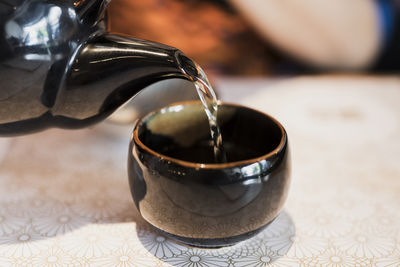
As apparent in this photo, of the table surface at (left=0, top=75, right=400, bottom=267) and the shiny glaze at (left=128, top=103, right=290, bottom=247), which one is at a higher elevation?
the shiny glaze at (left=128, top=103, right=290, bottom=247)

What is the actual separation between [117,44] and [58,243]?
9.3 inches

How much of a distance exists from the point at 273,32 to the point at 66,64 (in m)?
0.80

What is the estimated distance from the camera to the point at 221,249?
1.55 feet

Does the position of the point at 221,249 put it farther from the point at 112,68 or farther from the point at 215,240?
the point at 112,68

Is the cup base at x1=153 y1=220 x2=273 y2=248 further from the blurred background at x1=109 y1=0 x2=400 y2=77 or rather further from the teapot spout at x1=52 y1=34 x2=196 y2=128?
the blurred background at x1=109 y1=0 x2=400 y2=77

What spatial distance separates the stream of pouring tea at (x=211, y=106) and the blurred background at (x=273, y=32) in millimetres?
633

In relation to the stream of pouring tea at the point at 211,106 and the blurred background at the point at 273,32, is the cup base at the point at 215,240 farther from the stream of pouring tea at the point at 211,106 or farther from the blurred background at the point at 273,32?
the blurred background at the point at 273,32

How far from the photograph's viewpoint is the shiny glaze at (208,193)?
1.31 ft

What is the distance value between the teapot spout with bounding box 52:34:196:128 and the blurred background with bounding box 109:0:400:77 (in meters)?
0.64

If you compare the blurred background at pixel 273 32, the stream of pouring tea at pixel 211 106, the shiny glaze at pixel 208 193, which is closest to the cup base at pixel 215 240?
the shiny glaze at pixel 208 193

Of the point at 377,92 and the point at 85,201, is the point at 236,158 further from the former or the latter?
the point at 377,92

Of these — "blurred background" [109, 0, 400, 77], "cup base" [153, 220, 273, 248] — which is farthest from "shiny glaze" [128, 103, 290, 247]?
"blurred background" [109, 0, 400, 77]

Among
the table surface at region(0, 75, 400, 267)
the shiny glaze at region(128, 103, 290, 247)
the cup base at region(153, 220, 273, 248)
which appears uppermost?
the shiny glaze at region(128, 103, 290, 247)

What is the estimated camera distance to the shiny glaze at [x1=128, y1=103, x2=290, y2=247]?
0.40 meters
